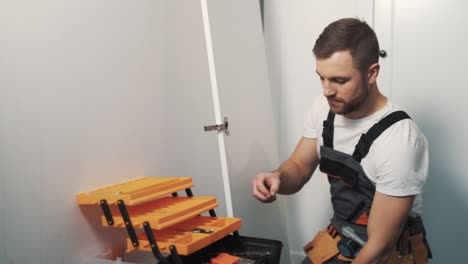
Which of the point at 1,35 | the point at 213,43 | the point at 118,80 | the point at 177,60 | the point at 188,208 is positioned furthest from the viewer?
the point at 177,60

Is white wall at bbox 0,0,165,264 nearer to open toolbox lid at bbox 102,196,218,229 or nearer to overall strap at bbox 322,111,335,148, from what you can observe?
open toolbox lid at bbox 102,196,218,229

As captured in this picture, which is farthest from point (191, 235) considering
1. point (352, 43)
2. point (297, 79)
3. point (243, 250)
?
point (297, 79)

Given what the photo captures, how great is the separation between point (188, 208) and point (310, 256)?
51cm

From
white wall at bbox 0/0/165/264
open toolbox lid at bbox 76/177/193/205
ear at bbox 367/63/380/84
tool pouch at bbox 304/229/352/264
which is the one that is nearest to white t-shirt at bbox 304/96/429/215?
ear at bbox 367/63/380/84

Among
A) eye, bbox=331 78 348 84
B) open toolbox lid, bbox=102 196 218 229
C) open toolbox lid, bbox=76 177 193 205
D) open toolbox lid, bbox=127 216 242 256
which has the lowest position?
open toolbox lid, bbox=127 216 242 256

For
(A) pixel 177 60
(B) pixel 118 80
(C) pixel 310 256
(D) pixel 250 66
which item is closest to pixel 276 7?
(D) pixel 250 66

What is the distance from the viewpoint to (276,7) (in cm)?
222

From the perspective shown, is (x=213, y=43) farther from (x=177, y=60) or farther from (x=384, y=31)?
(x=384, y=31)

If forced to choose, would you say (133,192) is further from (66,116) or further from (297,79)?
(297,79)

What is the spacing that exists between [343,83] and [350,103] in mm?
66

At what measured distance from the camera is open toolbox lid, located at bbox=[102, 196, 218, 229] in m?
1.04

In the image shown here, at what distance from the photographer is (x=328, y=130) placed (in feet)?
4.52

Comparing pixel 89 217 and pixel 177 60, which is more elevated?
pixel 177 60

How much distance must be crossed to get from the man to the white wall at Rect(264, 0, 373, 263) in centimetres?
79
